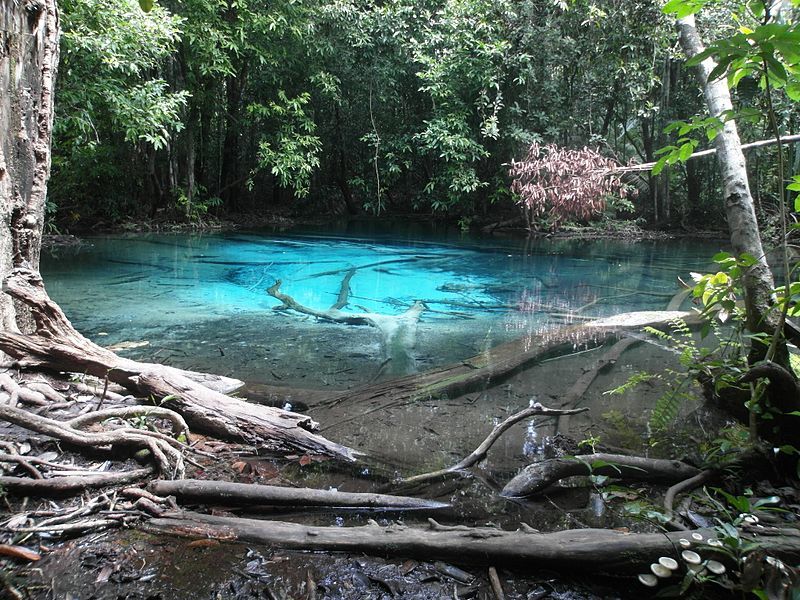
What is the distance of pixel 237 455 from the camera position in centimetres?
258

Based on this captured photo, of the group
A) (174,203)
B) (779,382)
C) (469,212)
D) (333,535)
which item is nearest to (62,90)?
(174,203)

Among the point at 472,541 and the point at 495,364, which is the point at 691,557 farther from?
the point at 495,364

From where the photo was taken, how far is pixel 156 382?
9.21 ft

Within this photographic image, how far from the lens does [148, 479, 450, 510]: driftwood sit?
207cm

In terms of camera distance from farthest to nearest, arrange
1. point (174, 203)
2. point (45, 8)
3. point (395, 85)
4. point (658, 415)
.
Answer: point (395, 85)
point (174, 203)
point (45, 8)
point (658, 415)

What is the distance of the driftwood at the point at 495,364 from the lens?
362cm

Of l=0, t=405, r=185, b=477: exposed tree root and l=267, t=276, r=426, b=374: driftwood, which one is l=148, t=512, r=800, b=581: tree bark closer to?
l=0, t=405, r=185, b=477: exposed tree root

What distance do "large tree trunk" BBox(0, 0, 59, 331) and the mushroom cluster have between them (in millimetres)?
3337

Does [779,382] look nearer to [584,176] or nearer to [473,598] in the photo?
[473,598]

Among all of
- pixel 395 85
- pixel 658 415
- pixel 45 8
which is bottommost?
pixel 658 415

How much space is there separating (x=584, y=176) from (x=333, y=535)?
10.4m

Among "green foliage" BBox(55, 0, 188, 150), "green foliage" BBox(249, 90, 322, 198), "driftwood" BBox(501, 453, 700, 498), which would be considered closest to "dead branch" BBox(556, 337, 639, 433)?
"driftwood" BBox(501, 453, 700, 498)

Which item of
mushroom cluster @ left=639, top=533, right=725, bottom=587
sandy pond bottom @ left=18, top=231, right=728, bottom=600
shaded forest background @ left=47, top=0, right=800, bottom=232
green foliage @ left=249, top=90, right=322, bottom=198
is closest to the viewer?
mushroom cluster @ left=639, top=533, right=725, bottom=587

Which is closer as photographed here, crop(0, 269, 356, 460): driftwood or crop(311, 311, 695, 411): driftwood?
crop(0, 269, 356, 460): driftwood
